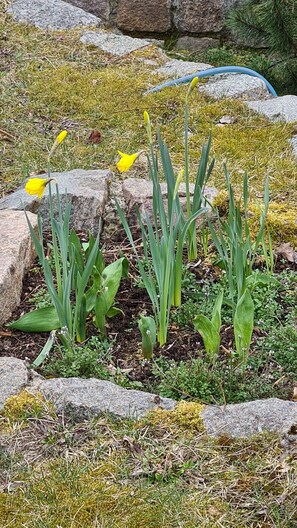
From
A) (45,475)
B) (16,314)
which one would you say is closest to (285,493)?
(45,475)

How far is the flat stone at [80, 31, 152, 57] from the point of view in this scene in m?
5.88

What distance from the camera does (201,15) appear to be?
680 centimetres

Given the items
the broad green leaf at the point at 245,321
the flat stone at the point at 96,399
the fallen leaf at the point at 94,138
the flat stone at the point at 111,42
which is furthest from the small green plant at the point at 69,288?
the flat stone at the point at 111,42

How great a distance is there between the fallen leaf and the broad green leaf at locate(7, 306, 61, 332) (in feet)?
6.79

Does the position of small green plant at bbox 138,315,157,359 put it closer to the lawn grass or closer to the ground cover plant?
the ground cover plant

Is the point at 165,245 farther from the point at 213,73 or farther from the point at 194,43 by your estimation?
the point at 194,43

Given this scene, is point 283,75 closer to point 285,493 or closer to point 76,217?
point 76,217

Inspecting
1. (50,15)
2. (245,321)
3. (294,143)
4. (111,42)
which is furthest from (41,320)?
(50,15)

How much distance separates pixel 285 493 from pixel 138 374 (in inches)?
28.7

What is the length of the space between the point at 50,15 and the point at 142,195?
3.25 meters

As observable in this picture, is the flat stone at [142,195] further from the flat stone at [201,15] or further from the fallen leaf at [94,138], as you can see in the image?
the flat stone at [201,15]

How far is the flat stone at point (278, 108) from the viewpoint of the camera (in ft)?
15.8

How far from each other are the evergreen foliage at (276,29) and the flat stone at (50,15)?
123 centimetres

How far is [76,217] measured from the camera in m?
3.49
